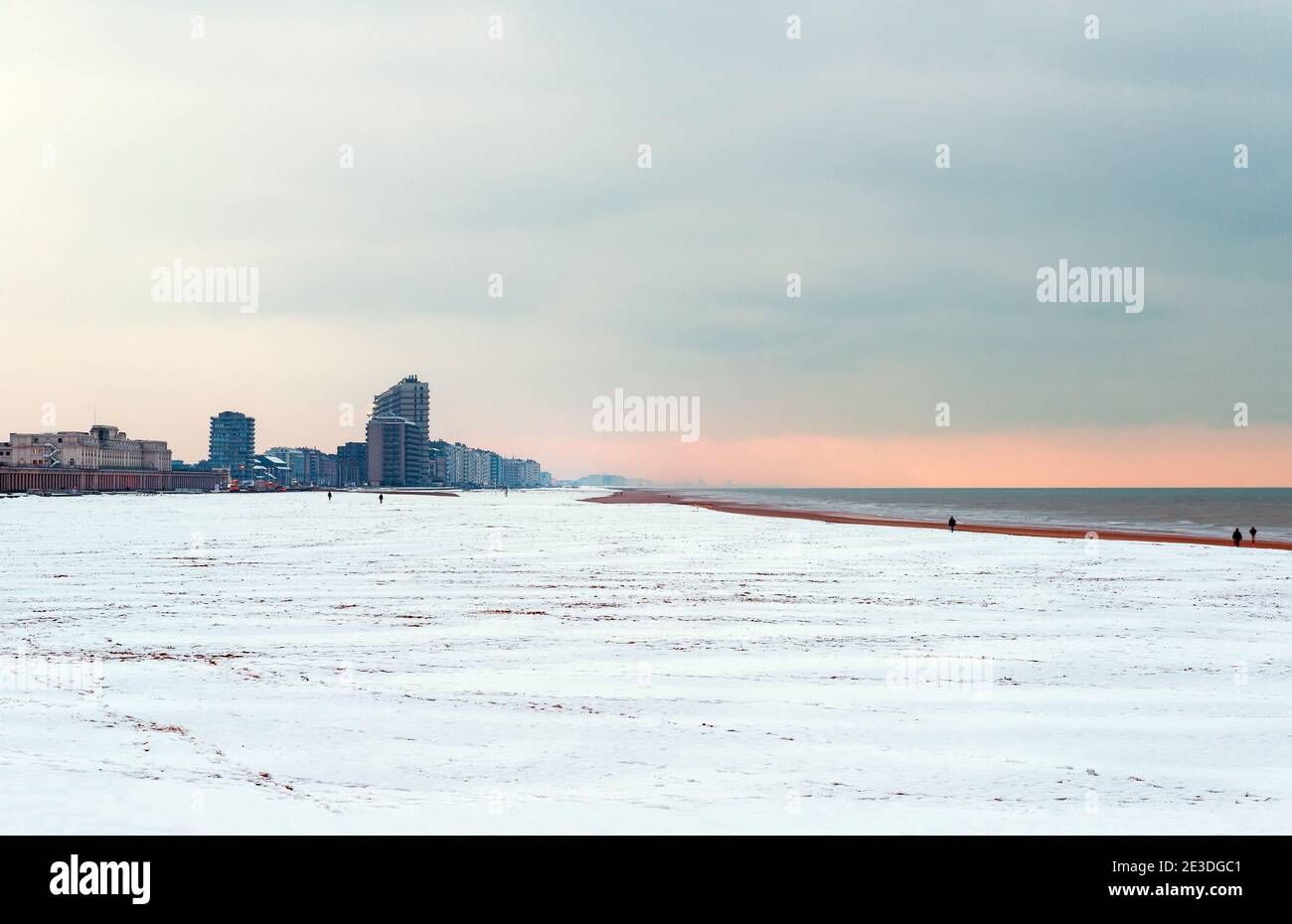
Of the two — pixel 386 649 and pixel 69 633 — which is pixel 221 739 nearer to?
pixel 386 649

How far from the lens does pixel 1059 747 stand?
1012cm

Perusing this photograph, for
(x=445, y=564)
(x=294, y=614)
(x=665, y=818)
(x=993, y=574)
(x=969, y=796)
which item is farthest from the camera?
(x=445, y=564)

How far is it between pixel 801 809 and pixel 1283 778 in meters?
4.77

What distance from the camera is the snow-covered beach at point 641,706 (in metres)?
8.02

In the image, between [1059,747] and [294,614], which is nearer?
[1059,747]

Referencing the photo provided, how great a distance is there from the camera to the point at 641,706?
470 inches

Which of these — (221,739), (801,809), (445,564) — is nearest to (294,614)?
(221,739)

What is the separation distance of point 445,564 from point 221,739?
2288 centimetres

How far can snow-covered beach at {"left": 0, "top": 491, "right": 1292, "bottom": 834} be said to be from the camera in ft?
26.3

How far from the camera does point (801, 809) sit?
7.98 metres
